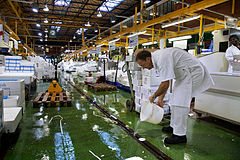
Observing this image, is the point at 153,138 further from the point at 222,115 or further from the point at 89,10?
the point at 89,10

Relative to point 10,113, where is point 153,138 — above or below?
below

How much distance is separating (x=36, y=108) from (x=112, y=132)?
2990 mm

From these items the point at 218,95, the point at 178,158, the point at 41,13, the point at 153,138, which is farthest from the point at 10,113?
the point at 41,13

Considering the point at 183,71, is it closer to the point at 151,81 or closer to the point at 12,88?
the point at 151,81

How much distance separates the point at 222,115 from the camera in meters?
3.65

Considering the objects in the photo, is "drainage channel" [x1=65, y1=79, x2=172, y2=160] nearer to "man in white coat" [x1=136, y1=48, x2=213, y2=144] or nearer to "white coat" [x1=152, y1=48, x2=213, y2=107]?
"man in white coat" [x1=136, y1=48, x2=213, y2=144]

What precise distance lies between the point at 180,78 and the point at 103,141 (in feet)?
5.85

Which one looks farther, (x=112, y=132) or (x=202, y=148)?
(x=112, y=132)

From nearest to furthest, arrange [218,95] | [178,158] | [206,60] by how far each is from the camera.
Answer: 1. [178,158]
2. [218,95]
3. [206,60]

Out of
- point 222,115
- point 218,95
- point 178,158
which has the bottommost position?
point 178,158

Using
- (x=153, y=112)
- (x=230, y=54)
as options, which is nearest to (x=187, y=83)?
(x=153, y=112)

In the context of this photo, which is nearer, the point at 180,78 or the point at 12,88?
the point at 180,78

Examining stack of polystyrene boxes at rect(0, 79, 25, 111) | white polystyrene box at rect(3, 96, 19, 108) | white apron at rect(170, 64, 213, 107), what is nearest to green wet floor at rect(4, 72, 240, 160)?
white polystyrene box at rect(3, 96, 19, 108)

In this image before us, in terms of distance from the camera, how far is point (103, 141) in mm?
3057
